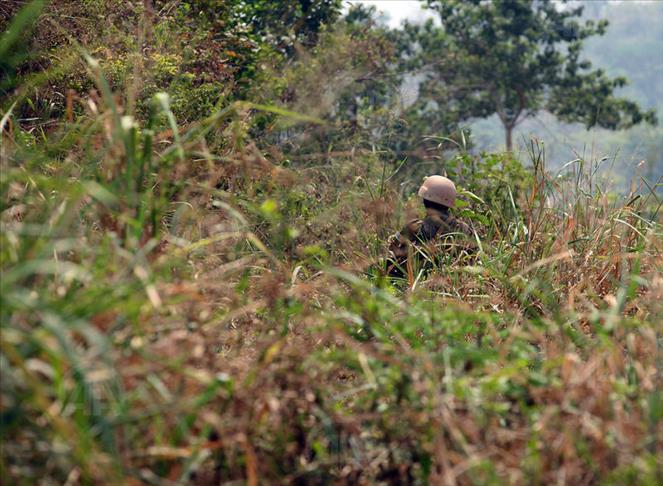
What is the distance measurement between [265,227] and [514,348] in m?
2.93

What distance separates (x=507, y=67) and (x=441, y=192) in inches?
950

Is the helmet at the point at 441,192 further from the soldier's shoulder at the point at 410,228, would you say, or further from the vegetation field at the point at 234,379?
the vegetation field at the point at 234,379

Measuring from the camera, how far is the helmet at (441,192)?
19.2 ft

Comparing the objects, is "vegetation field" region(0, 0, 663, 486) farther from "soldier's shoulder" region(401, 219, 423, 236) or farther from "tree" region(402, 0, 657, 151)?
"tree" region(402, 0, 657, 151)

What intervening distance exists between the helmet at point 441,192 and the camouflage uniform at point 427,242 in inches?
3.1

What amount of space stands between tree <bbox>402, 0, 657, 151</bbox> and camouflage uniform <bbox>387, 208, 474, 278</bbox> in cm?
2276

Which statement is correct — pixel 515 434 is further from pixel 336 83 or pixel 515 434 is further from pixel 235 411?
pixel 336 83

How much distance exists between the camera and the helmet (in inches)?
230

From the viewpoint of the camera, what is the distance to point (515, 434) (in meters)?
2.13

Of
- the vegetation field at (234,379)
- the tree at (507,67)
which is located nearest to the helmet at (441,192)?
the vegetation field at (234,379)

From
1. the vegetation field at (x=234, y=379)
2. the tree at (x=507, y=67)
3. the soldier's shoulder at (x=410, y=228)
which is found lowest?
the tree at (x=507, y=67)

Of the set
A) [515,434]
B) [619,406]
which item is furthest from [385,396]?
[619,406]

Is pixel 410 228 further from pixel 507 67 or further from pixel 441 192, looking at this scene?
pixel 507 67

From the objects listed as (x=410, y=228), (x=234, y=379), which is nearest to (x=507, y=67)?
(x=410, y=228)
